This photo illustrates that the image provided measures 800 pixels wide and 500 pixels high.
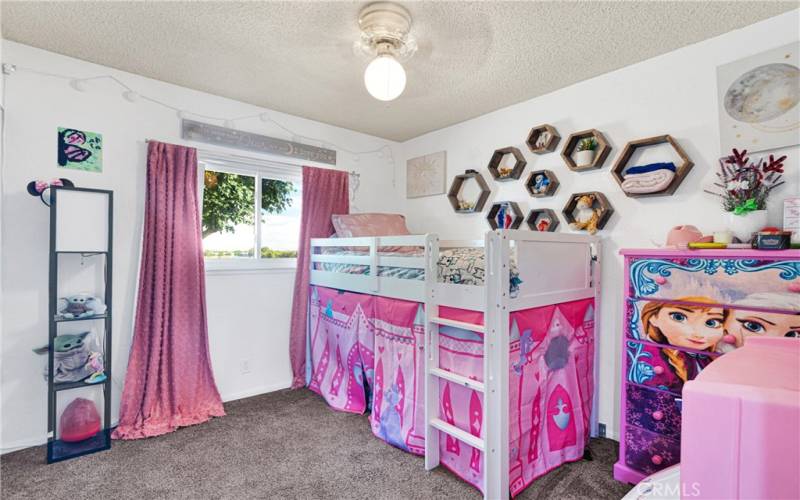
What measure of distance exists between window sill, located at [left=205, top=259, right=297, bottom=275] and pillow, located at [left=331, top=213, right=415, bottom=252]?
49 cm

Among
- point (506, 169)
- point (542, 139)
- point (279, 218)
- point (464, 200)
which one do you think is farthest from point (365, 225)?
point (542, 139)

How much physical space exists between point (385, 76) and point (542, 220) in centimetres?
154

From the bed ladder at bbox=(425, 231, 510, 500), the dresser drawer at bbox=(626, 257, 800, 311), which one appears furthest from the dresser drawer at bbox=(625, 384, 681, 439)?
the bed ladder at bbox=(425, 231, 510, 500)

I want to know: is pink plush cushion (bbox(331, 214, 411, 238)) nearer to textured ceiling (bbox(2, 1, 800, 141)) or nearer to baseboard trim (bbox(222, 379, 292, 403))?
textured ceiling (bbox(2, 1, 800, 141))

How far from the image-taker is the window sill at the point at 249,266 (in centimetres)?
281

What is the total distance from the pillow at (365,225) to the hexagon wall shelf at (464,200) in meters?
0.54

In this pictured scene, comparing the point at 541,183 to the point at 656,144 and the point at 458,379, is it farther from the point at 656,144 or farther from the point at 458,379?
the point at 458,379

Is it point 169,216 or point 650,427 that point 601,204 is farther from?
point 169,216

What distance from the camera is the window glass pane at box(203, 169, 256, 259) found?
288 centimetres

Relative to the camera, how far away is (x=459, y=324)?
1.85 m

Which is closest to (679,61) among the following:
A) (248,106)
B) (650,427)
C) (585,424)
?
(650,427)

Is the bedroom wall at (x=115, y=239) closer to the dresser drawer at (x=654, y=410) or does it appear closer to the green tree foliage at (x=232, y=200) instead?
the green tree foliage at (x=232, y=200)

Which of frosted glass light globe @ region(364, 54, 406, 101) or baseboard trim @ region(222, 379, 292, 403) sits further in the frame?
baseboard trim @ region(222, 379, 292, 403)

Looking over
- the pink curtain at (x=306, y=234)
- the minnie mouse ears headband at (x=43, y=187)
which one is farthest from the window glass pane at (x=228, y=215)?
the minnie mouse ears headband at (x=43, y=187)
